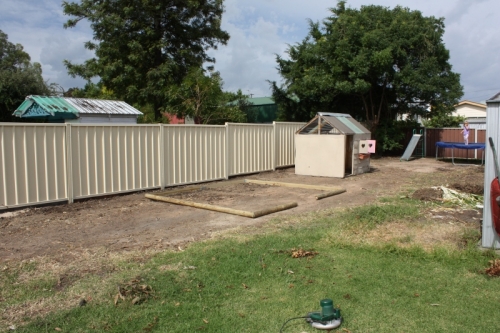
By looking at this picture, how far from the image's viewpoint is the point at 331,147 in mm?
14344

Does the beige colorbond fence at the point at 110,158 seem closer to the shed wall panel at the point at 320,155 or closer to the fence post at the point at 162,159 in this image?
the fence post at the point at 162,159

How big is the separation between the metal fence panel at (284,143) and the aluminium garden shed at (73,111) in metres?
5.22

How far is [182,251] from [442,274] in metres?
3.30

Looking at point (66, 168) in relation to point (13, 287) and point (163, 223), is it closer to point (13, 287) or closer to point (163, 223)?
point (163, 223)

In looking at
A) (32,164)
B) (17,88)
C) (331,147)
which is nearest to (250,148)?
(331,147)

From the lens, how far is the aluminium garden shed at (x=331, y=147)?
14172mm

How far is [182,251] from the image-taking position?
596cm

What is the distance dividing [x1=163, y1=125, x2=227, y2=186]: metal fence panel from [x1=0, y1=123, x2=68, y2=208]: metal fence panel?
292cm

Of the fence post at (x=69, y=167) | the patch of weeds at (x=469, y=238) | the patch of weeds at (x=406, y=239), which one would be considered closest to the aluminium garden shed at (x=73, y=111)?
the fence post at (x=69, y=167)

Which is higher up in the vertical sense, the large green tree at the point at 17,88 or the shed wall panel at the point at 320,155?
the large green tree at the point at 17,88

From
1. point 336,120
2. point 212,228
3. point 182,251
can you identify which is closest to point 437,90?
point 336,120

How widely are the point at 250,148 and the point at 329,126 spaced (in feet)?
9.01

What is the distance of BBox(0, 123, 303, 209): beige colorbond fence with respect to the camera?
834 cm

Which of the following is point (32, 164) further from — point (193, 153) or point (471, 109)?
point (471, 109)
